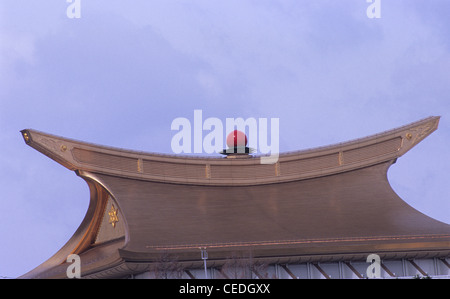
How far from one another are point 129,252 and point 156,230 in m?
4.10

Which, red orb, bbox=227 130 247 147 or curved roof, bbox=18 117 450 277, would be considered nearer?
curved roof, bbox=18 117 450 277

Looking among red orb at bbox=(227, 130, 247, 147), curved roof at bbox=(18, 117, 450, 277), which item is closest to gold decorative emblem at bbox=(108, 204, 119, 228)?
curved roof at bbox=(18, 117, 450, 277)

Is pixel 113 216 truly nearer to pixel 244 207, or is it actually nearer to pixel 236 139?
pixel 244 207

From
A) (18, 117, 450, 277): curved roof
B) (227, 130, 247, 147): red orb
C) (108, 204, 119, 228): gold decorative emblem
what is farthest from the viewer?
(227, 130, 247, 147): red orb

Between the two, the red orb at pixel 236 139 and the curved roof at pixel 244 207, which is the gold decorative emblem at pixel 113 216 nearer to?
the curved roof at pixel 244 207

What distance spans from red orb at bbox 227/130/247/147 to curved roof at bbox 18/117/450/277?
4.65 m

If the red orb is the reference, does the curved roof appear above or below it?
below

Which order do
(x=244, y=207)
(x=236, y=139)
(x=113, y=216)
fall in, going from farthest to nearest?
1. (x=236, y=139)
2. (x=113, y=216)
3. (x=244, y=207)

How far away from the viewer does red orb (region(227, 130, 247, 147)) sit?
5188 centimetres

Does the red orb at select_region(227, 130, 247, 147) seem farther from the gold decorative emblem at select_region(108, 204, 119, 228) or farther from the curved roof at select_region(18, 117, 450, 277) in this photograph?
the gold decorative emblem at select_region(108, 204, 119, 228)

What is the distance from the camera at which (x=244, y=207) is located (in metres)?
46.0

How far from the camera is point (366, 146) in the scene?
157ft

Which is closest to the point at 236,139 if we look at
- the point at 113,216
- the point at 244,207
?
the point at 244,207

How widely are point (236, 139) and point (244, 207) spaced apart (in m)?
7.19
